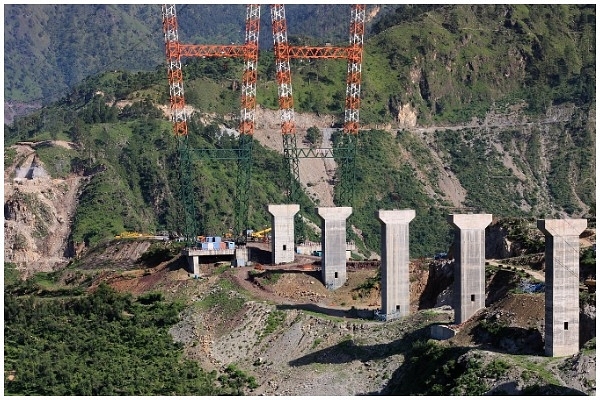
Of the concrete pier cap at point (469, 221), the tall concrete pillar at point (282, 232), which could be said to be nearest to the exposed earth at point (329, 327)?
the tall concrete pillar at point (282, 232)

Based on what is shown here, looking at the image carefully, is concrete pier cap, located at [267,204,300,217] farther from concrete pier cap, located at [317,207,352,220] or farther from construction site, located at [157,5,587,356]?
concrete pier cap, located at [317,207,352,220]

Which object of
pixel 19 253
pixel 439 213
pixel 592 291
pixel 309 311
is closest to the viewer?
pixel 592 291

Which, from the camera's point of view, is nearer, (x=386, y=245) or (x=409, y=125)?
(x=386, y=245)

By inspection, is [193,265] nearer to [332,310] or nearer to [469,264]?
[332,310]

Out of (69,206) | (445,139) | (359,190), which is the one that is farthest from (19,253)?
(445,139)

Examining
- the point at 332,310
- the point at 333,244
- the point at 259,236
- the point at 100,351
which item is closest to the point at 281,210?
the point at 333,244

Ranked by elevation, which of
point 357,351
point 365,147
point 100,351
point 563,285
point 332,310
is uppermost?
point 365,147

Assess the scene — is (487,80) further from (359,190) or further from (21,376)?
(21,376)
